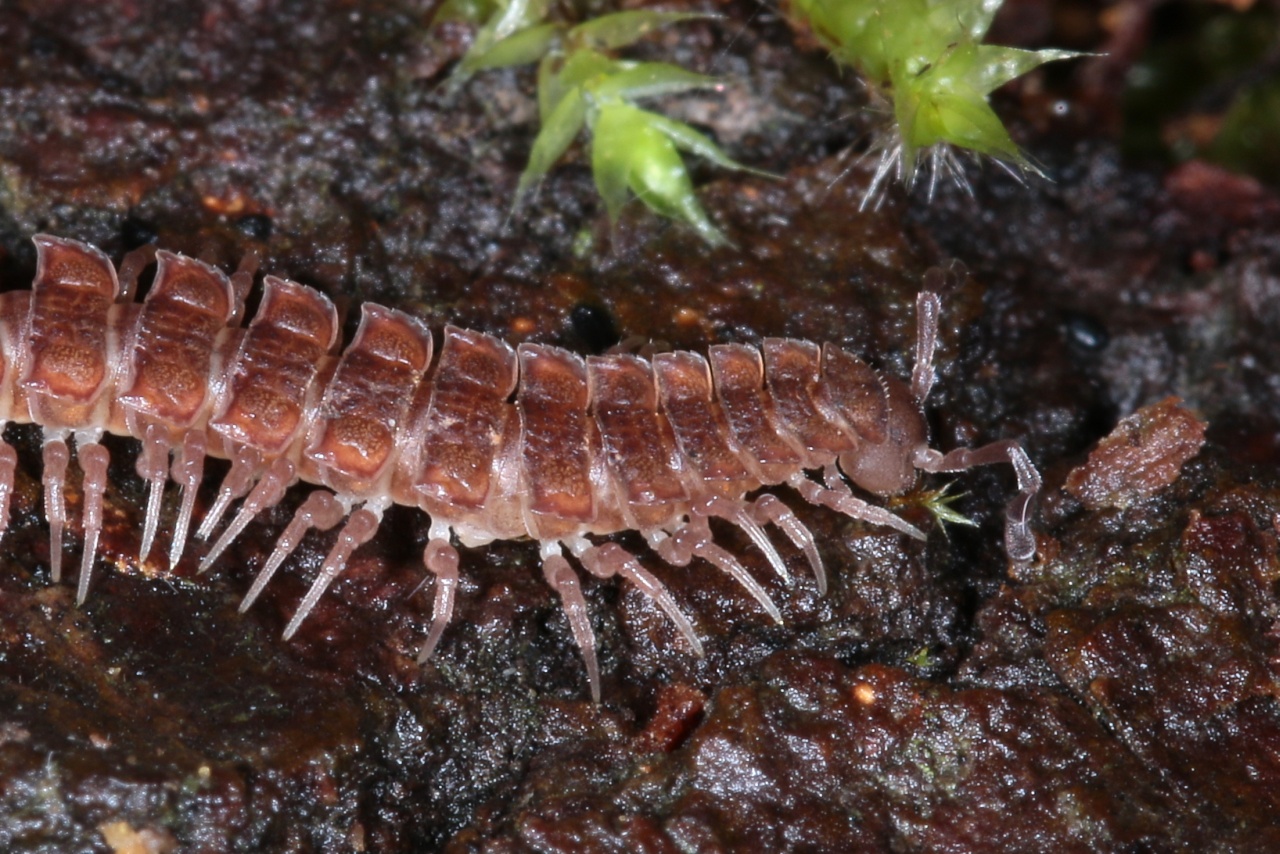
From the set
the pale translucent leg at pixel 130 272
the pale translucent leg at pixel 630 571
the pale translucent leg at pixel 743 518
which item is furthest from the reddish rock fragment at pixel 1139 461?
the pale translucent leg at pixel 130 272

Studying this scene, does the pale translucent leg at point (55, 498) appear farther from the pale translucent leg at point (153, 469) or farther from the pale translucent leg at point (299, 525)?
the pale translucent leg at point (299, 525)

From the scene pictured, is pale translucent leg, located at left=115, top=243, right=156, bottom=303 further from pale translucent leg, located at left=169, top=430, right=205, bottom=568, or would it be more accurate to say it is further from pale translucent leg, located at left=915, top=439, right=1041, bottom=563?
pale translucent leg, located at left=915, top=439, right=1041, bottom=563

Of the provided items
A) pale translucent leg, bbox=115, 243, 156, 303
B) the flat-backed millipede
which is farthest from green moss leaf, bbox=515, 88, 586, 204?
pale translucent leg, bbox=115, 243, 156, 303

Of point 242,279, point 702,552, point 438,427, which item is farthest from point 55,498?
point 702,552

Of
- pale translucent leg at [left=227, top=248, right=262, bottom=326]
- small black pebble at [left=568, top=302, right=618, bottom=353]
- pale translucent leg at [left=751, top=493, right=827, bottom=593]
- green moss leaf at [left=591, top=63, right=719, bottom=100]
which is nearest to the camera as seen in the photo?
pale translucent leg at [left=751, top=493, right=827, bottom=593]

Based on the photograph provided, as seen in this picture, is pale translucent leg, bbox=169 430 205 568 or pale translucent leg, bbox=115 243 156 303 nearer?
pale translucent leg, bbox=169 430 205 568

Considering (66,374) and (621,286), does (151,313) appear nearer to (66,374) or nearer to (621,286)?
(66,374)

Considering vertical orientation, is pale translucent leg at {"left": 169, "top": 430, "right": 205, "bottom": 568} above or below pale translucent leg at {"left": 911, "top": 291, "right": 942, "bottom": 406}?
below
